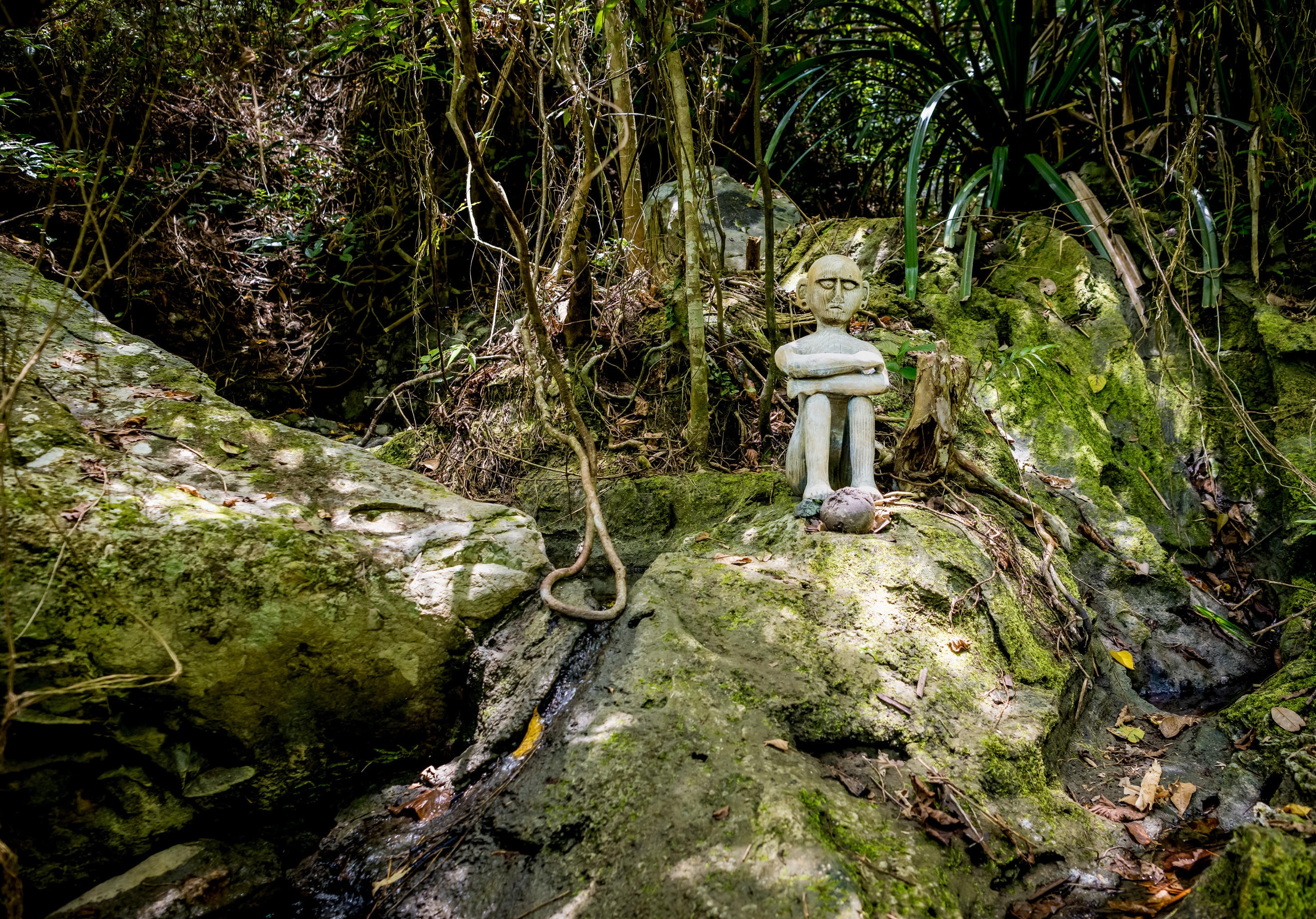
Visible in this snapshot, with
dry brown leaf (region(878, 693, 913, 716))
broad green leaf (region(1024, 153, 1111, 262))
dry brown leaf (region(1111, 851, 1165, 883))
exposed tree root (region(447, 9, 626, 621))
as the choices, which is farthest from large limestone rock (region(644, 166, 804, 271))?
dry brown leaf (region(1111, 851, 1165, 883))

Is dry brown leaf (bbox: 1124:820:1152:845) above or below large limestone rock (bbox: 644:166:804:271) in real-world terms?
below

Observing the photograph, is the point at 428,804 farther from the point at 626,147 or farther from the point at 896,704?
the point at 626,147

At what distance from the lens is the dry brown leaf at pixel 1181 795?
2080mm

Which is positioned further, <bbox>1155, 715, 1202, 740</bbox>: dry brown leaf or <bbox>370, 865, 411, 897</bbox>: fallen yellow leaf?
<bbox>1155, 715, 1202, 740</bbox>: dry brown leaf

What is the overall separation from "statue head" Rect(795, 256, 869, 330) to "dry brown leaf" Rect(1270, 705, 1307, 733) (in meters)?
1.99

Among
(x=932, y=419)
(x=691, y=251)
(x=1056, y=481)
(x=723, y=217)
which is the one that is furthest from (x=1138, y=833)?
(x=723, y=217)

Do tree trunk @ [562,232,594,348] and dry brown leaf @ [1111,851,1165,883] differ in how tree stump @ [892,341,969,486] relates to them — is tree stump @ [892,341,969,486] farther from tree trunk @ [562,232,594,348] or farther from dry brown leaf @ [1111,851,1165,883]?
tree trunk @ [562,232,594,348]

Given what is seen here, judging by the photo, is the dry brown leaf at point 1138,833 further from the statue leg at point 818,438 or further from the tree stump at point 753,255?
the tree stump at point 753,255

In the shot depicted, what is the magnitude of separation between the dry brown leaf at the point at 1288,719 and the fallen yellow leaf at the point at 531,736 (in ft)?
7.74

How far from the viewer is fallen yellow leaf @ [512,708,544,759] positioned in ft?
7.06

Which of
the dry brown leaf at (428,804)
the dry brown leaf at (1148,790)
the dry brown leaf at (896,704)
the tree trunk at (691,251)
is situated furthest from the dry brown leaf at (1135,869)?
the tree trunk at (691,251)

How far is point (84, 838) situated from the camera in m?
1.82

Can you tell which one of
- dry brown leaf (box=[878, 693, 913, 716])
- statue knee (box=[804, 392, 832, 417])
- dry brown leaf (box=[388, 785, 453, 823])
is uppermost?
statue knee (box=[804, 392, 832, 417])

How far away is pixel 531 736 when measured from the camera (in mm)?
2193
